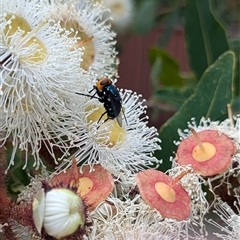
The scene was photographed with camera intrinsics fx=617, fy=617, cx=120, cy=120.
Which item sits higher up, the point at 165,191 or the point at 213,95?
the point at 213,95

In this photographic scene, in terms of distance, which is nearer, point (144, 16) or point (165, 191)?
point (165, 191)


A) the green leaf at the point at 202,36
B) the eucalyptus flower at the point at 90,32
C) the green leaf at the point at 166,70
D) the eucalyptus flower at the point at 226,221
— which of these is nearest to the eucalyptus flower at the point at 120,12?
the green leaf at the point at 166,70

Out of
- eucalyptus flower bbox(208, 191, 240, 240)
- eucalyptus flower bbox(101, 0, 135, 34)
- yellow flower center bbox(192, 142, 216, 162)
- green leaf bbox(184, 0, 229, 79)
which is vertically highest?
green leaf bbox(184, 0, 229, 79)

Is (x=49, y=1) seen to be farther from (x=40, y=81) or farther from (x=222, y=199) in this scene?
(x=222, y=199)

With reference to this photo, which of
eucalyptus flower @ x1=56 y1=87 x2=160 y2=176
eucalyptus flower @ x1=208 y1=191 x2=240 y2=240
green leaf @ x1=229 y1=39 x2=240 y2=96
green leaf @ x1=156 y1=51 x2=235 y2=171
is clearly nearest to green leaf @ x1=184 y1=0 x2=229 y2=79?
green leaf @ x1=229 y1=39 x2=240 y2=96

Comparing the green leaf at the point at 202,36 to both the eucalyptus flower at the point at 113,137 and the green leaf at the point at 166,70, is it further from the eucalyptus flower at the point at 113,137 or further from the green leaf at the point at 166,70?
the eucalyptus flower at the point at 113,137

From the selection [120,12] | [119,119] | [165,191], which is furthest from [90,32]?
[120,12]

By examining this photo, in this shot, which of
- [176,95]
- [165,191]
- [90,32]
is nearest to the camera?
[165,191]

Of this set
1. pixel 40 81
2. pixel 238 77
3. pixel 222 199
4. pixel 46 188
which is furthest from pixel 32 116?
pixel 238 77

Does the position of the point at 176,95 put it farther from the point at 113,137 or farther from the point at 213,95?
the point at 113,137

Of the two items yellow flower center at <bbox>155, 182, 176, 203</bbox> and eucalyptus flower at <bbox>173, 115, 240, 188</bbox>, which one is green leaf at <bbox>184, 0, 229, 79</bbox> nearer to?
eucalyptus flower at <bbox>173, 115, 240, 188</bbox>

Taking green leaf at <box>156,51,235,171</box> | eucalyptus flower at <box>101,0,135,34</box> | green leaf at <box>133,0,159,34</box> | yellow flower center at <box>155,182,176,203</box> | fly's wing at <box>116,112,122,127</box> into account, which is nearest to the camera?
yellow flower center at <box>155,182,176,203</box>
